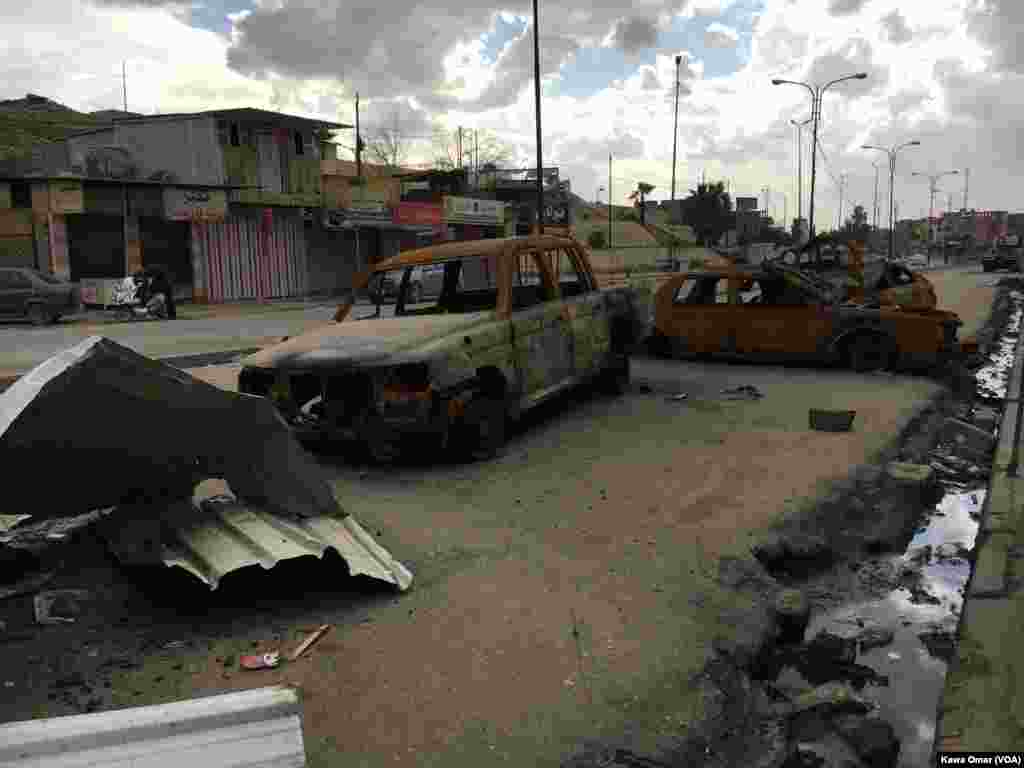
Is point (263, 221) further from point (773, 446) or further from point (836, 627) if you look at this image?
point (836, 627)

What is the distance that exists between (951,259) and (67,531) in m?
92.6

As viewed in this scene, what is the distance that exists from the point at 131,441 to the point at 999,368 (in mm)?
13889

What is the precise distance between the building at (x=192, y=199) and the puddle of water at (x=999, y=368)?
22923 millimetres

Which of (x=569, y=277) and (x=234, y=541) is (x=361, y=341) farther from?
(x=569, y=277)

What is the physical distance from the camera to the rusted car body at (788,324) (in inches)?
461

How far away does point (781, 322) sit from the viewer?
12.4 metres

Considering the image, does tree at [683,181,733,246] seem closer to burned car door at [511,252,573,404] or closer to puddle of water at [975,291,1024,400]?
puddle of water at [975,291,1024,400]

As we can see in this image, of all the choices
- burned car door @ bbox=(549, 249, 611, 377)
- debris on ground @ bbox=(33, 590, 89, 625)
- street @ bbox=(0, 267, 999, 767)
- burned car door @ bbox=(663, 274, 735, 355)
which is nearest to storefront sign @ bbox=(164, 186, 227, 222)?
burned car door @ bbox=(663, 274, 735, 355)

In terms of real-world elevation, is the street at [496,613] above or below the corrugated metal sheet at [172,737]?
below

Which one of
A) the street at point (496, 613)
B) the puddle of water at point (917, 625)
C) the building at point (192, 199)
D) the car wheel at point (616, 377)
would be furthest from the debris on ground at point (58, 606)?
the building at point (192, 199)

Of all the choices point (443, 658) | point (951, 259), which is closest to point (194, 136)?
point (443, 658)

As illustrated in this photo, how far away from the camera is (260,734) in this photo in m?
2.96

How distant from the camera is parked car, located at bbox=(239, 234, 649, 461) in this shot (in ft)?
21.8

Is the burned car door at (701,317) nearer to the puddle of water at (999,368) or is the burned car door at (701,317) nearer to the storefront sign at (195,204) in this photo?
the puddle of water at (999,368)
